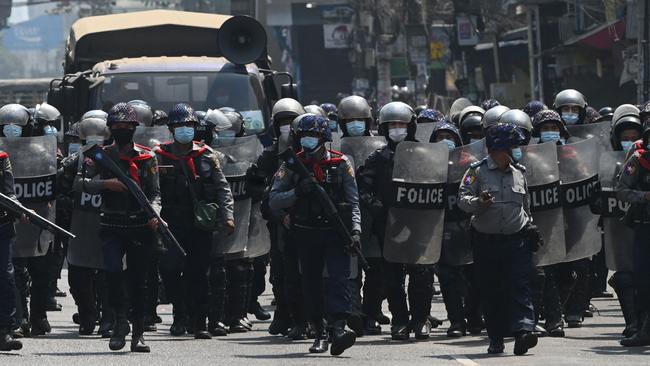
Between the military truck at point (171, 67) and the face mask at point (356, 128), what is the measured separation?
6.35 m

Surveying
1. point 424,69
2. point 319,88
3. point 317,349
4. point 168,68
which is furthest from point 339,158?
point 319,88

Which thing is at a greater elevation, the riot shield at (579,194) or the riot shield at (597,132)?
the riot shield at (597,132)

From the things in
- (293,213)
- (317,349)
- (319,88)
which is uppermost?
(293,213)

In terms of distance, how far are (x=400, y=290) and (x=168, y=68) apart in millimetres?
8153

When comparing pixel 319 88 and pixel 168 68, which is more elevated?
pixel 168 68

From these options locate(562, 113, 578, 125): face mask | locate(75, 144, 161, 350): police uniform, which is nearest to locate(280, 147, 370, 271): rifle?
locate(75, 144, 161, 350): police uniform

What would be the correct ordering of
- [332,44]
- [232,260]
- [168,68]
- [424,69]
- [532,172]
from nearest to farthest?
[532,172] < [232,260] < [168,68] < [424,69] < [332,44]

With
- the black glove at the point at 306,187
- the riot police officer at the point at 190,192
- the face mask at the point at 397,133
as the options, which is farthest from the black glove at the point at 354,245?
the face mask at the point at 397,133

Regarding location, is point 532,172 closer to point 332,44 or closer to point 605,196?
point 605,196

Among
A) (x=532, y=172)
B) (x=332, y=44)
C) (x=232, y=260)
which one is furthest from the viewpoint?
(x=332, y=44)

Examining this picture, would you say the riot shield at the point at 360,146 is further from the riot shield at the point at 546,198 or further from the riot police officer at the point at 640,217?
the riot police officer at the point at 640,217

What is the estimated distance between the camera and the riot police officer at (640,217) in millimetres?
12703

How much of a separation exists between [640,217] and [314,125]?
2383 millimetres

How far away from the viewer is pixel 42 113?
16.2 m
